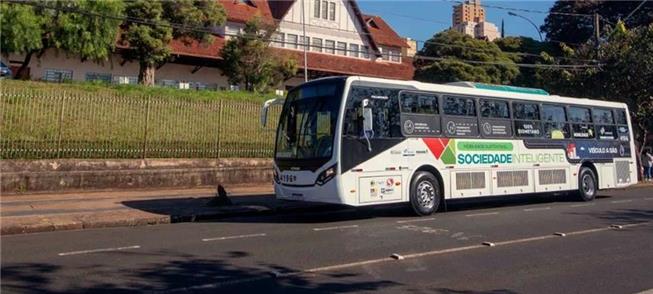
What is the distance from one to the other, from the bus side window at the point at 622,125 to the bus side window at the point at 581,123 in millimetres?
1674

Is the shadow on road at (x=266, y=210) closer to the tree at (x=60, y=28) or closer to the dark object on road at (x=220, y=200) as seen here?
the dark object on road at (x=220, y=200)

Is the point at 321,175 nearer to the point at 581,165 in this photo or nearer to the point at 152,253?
the point at 152,253

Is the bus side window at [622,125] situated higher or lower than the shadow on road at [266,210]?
higher

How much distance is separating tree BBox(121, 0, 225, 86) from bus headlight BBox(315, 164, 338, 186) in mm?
19887

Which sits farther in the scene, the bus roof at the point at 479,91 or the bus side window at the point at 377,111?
the bus roof at the point at 479,91

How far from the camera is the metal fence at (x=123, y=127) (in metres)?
16.5

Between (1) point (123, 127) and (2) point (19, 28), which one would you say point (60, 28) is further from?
(1) point (123, 127)

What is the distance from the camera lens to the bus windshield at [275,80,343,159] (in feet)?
41.5

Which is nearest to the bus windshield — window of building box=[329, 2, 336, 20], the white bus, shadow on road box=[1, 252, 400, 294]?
the white bus

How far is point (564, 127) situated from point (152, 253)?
13067 mm

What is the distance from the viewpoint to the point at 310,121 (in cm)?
1305

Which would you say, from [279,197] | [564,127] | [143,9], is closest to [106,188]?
[279,197]

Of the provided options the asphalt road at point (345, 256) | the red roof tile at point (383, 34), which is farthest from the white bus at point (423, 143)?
the red roof tile at point (383, 34)

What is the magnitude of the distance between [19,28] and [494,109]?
807 inches
